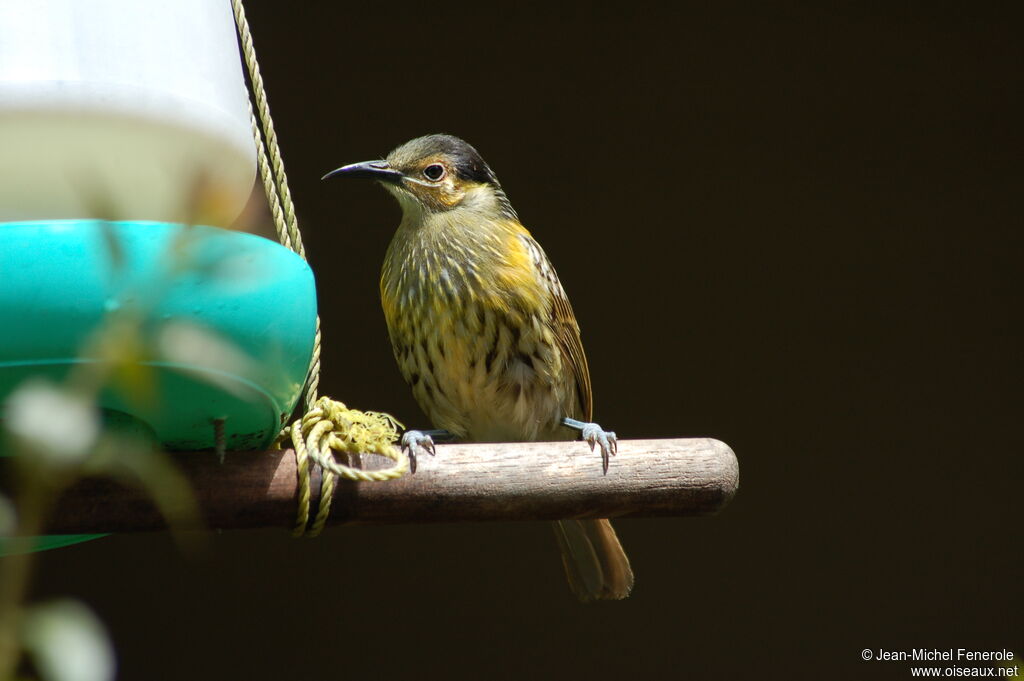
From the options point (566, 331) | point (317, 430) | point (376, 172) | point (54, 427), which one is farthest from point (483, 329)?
point (54, 427)

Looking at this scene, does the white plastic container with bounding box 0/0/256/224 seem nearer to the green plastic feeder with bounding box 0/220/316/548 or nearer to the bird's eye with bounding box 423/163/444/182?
the green plastic feeder with bounding box 0/220/316/548

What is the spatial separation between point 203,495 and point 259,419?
0.50 ft

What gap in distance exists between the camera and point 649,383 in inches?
221

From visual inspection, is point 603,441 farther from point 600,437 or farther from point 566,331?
point 566,331

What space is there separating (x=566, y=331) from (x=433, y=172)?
58cm

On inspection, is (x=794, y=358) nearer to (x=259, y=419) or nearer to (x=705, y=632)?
(x=705, y=632)

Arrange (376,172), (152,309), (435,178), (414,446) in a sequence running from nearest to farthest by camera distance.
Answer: (152,309)
(414,446)
(376,172)
(435,178)

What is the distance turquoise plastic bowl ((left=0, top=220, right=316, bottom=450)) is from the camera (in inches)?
69.4

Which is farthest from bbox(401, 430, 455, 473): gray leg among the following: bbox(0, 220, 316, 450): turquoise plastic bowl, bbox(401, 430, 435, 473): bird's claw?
bbox(0, 220, 316, 450): turquoise plastic bowl

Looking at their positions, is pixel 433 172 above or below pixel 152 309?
below

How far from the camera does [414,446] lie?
2463 mm

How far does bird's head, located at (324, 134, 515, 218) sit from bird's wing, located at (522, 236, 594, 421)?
8.4 inches

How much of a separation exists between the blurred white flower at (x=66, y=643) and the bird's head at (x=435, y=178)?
2.77m

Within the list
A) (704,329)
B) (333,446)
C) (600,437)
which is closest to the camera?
(333,446)
